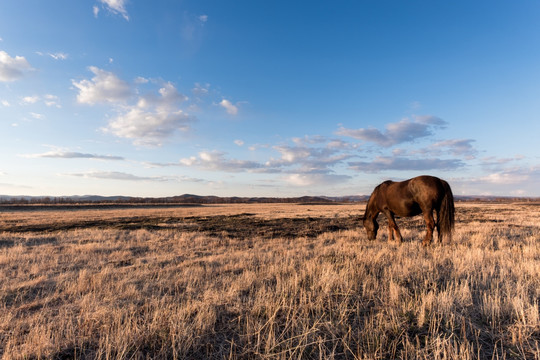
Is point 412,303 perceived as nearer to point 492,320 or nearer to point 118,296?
point 492,320

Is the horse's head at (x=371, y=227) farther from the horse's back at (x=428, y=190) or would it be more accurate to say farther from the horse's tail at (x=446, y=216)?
the horse's tail at (x=446, y=216)

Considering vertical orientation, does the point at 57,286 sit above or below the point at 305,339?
below

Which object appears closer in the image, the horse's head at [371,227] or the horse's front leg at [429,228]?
the horse's front leg at [429,228]

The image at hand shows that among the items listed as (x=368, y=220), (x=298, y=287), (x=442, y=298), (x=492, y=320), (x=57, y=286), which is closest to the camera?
(x=492, y=320)

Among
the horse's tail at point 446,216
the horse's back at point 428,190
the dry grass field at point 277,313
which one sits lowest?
the dry grass field at point 277,313

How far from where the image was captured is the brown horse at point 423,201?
9.74m

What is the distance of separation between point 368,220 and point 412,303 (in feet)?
29.3

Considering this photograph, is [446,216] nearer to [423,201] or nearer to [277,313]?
[423,201]

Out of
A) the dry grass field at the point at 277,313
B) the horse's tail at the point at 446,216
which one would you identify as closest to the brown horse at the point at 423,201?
the horse's tail at the point at 446,216

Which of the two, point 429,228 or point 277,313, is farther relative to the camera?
point 429,228

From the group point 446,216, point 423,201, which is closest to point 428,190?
point 423,201

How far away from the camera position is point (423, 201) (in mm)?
10055

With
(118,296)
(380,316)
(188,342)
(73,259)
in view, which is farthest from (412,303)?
(73,259)

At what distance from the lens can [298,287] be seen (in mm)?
5090
